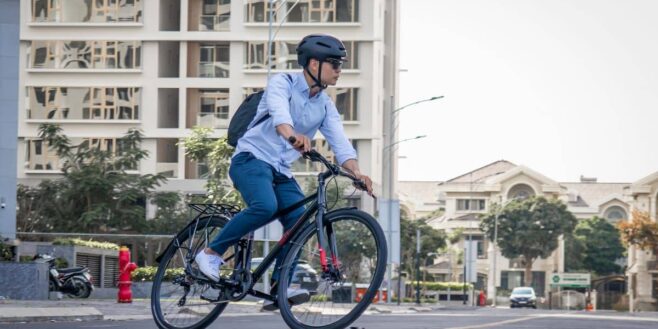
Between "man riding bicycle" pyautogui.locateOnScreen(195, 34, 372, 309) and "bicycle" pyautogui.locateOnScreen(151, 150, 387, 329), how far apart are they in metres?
0.09

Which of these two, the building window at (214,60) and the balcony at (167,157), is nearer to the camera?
the balcony at (167,157)

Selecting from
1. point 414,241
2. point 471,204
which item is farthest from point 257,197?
point 471,204

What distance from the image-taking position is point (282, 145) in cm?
873

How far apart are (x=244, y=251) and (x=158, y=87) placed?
59815 mm

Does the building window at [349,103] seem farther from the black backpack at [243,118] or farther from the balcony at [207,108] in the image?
the black backpack at [243,118]

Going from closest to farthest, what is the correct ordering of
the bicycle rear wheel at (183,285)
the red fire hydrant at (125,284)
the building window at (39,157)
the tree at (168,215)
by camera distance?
the bicycle rear wheel at (183,285)
the red fire hydrant at (125,284)
the tree at (168,215)
the building window at (39,157)

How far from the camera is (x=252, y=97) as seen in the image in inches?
351

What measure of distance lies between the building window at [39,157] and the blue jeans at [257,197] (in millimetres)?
58874

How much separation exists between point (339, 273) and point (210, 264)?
107 centimetres

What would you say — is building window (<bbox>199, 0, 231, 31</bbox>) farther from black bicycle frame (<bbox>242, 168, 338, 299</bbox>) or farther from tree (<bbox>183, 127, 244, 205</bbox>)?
black bicycle frame (<bbox>242, 168, 338, 299</bbox>)

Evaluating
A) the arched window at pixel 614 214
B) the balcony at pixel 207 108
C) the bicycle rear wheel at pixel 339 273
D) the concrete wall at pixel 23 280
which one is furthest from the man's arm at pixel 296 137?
the arched window at pixel 614 214

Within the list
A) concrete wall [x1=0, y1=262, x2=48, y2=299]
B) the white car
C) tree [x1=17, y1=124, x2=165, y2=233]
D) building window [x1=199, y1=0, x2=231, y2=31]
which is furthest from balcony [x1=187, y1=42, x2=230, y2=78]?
concrete wall [x1=0, y1=262, x2=48, y2=299]

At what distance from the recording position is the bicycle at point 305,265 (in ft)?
26.5

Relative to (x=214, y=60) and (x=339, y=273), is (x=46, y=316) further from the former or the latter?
(x=214, y=60)
